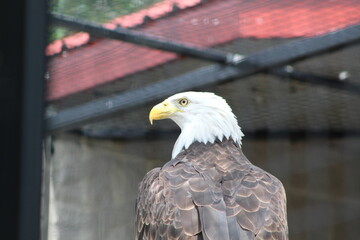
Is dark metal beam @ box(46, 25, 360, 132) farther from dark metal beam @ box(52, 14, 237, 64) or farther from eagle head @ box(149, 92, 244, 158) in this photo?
eagle head @ box(149, 92, 244, 158)

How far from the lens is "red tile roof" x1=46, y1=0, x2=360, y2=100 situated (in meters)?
2.87

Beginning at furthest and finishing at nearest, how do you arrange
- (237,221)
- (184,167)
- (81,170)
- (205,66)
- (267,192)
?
(81,170)
(205,66)
(184,167)
(267,192)
(237,221)

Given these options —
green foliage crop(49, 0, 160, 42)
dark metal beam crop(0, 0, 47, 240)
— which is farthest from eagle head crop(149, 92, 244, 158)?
dark metal beam crop(0, 0, 47, 240)

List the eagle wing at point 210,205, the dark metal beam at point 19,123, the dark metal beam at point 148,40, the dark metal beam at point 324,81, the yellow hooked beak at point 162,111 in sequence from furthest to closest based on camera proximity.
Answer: the dark metal beam at point 324,81 → the dark metal beam at point 148,40 → the yellow hooked beak at point 162,111 → the eagle wing at point 210,205 → the dark metal beam at point 19,123

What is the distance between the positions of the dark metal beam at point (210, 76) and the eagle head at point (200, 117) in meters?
0.48

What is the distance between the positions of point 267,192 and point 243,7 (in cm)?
120

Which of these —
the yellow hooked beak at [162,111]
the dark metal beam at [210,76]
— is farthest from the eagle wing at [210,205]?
the dark metal beam at [210,76]

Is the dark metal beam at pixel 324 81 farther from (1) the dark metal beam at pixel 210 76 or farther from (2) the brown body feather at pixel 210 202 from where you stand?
(2) the brown body feather at pixel 210 202

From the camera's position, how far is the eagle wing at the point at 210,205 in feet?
6.02

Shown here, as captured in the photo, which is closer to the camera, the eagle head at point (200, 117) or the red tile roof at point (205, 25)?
the eagle head at point (200, 117)

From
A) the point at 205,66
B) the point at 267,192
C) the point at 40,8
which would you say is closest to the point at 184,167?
the point at 267,192

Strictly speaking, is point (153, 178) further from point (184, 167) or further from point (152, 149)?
point (152, 149)

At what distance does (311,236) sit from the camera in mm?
4508

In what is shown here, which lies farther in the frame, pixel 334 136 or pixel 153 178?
pixel 334 136
